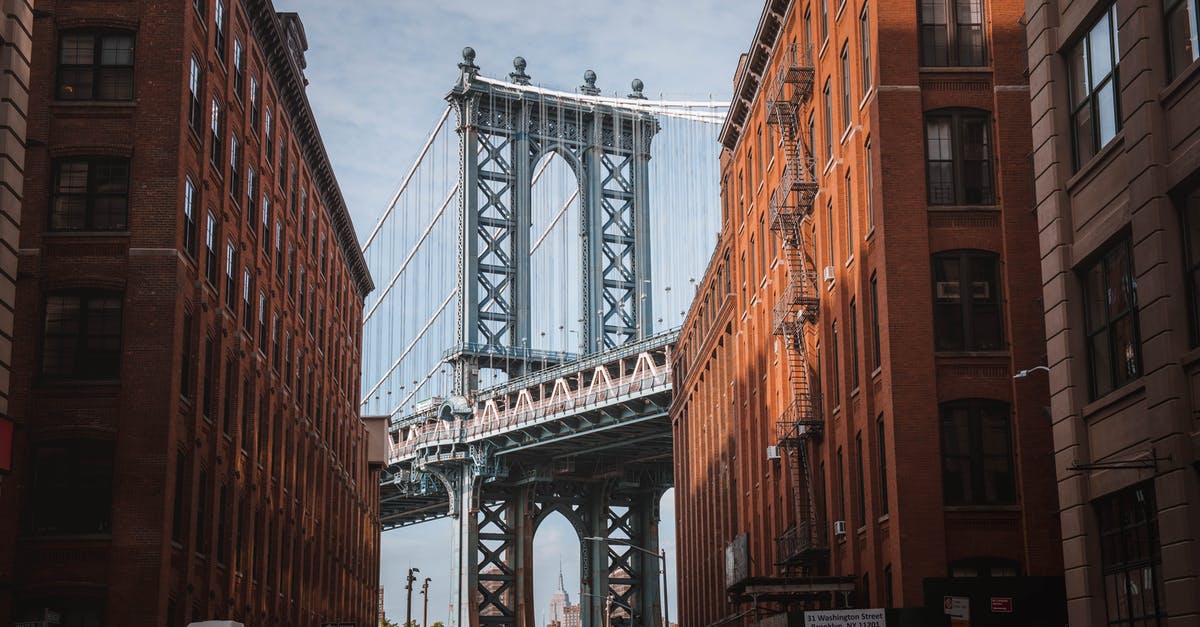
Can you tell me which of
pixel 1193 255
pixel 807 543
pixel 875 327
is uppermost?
pixel 875 327

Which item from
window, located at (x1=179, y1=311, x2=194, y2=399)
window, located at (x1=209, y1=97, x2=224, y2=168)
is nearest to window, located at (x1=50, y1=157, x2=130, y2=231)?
window, located at (x1=179, y1=311, x2=194, y2=399)

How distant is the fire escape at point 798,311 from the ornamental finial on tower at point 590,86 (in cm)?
7632

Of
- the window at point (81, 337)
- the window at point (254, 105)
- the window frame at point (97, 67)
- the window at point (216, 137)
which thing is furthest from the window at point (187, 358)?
the window at point (254, 105)

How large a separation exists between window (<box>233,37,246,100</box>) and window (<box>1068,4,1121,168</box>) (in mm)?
28907

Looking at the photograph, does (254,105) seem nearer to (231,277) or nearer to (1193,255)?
(231,277)

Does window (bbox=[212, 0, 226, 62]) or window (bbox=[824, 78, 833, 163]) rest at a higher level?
window (bbox=[212, 0, 226, 62])

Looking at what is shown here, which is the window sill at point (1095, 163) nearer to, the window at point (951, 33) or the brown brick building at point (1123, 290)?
the brown brick building at point (1123, 290)

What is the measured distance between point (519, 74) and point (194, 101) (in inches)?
3180

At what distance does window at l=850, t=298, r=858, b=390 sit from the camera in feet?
132

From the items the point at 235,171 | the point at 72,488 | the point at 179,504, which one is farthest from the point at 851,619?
the point at 235,171

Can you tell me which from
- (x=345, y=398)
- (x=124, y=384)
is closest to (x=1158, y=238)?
(x=124, y=384)

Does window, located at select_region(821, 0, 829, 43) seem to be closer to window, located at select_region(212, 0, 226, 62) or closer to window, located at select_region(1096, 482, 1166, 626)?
window, located at select_region(212, 0, 226, 62)

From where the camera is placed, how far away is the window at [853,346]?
132 feet

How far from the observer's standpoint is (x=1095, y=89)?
23.5 m
